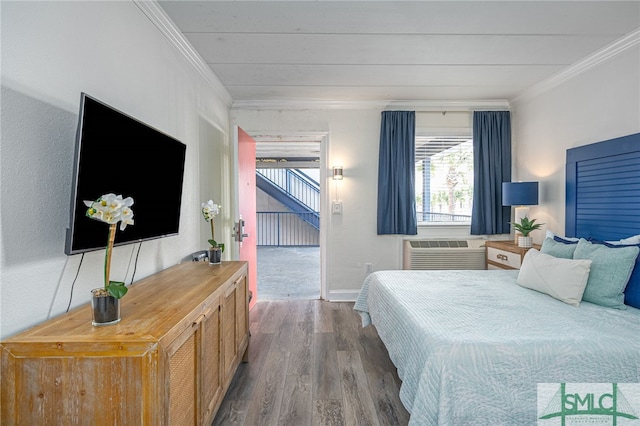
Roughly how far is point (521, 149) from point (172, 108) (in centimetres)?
415

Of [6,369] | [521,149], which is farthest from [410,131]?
[6,369]

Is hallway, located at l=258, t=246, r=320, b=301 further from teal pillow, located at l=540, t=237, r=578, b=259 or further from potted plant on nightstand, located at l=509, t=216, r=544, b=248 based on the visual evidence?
teal pillow, located at l=540, t=237, r=578, b=259

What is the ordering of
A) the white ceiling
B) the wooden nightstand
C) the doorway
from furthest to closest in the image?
the doorway → the wooden nightstand → the white ceiling

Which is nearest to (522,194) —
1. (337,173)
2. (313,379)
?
(337,173)

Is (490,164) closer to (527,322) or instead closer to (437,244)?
(437,244)

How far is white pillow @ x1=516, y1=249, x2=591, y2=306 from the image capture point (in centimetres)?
214

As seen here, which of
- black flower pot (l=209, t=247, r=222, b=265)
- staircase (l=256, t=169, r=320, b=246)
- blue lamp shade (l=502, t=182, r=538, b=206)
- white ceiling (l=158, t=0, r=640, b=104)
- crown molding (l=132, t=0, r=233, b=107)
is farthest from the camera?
staircase (l=256, t=169, r=320, b=246)

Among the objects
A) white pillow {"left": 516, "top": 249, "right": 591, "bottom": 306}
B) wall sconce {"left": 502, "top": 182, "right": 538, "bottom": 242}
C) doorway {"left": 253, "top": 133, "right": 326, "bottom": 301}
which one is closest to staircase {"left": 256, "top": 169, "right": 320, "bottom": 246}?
doorway {"left": 253, "top": 133, "right": 326, "bottom": 301}

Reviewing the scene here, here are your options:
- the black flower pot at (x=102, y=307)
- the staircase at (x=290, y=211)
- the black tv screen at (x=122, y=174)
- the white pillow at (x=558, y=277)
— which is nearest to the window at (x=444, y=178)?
the white pillow at (x=558, y=277)

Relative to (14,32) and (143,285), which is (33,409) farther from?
(14,32)

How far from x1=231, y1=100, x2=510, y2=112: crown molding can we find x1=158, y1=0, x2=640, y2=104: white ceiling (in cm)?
42

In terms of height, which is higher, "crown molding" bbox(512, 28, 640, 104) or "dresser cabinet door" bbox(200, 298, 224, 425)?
"crown molding" bbox(512, 28, 640, 104)

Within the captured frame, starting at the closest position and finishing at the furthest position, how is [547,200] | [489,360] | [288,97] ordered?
1. [489,360]
2. [547,200]
3. [288,97]

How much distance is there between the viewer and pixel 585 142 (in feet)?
10.2
